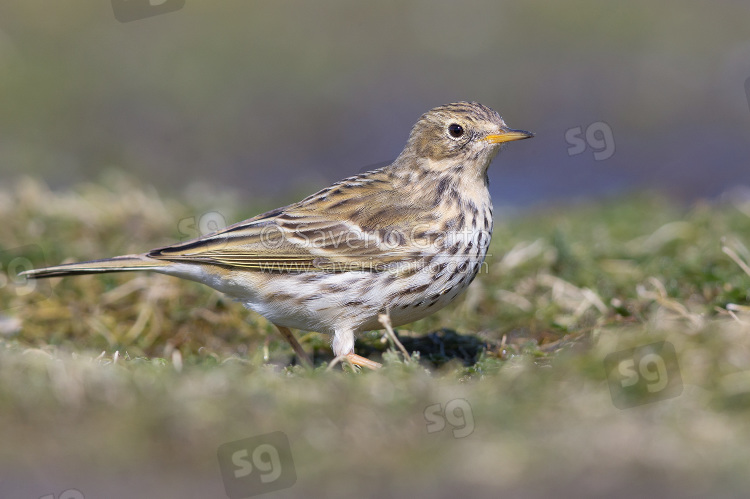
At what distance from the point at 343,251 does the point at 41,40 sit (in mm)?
11545

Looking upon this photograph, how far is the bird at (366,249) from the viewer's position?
654 cm

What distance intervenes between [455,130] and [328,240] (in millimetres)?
1330

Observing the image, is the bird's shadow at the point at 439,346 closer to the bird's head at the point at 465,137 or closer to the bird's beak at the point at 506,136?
the bird's head at the point at 465,137

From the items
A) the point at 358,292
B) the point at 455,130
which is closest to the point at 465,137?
the point at 455,130

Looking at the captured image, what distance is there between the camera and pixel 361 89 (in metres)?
16.3

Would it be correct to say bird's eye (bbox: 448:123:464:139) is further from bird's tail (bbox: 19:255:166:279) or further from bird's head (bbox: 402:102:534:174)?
bird's tail (bbox: 19:255:166:279)

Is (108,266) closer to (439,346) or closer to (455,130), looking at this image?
(439,346)

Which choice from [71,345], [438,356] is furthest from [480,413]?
[71,345]

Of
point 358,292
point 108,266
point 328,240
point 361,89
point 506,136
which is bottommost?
point 358,292

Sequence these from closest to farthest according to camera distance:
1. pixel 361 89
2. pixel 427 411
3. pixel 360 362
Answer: pixel 427 411
pixel 360 362
pixel 361 89

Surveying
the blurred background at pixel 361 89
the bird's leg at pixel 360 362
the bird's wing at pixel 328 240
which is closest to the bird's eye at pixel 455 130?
the bird's wing at pixel 328 240

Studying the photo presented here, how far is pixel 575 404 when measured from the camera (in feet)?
14.7

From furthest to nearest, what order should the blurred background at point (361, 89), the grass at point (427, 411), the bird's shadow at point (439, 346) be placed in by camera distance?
the blurred background at point (361, 89)
the bird's shadow at point (439, 346)
the grass at point (427, 411)

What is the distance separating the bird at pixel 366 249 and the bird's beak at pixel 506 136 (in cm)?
1
